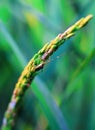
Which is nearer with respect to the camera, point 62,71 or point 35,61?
point 35,61

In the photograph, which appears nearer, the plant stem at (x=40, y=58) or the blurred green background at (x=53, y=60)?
the plant stem at (x=40, y=58)

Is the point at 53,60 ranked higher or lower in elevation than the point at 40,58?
higher

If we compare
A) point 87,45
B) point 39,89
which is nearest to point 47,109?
point 39,89

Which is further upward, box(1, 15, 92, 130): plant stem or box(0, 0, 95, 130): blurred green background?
box(0, 0, 95, 130): blurred green background

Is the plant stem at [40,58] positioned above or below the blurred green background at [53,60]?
below

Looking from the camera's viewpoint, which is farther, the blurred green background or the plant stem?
the blurred green background

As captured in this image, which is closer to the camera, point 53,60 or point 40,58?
point 40,58

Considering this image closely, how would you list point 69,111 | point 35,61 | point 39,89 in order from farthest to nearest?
point 69,111
point 39,89
point 35,61

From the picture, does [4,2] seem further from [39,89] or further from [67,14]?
[39,89]
